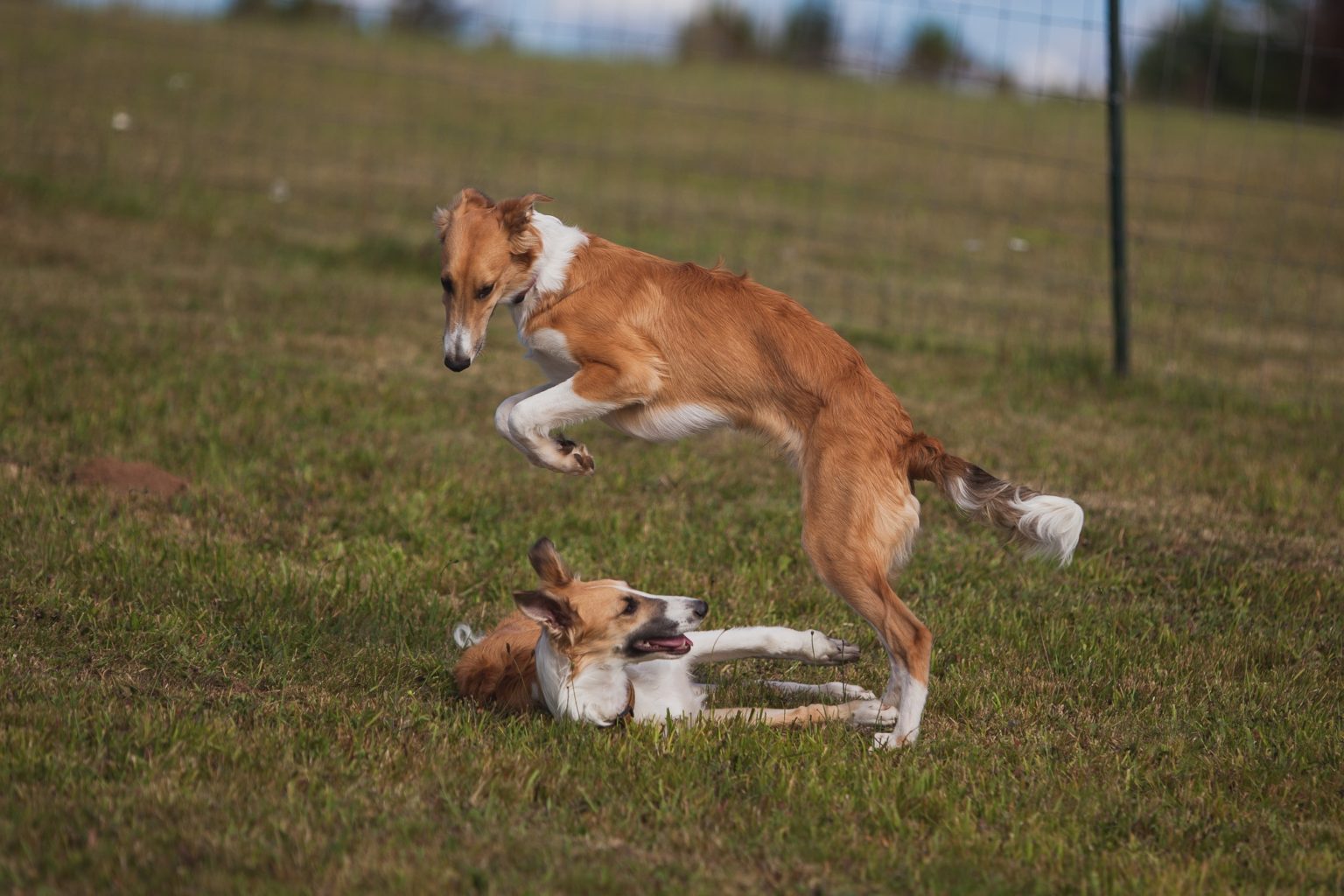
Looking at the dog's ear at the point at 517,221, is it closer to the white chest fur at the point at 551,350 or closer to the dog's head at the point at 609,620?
the white chest fur at the point at 551,350

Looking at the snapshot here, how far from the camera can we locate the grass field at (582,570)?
393 cm

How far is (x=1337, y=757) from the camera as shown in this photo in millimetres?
4641

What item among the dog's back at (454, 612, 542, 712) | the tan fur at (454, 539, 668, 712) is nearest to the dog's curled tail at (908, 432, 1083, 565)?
the tan fur at (454, 539, 668, 712)

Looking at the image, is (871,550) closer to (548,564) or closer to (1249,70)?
(548,564)

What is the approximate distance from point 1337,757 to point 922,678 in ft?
4.62

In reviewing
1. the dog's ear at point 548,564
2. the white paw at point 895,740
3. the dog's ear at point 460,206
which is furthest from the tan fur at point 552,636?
the dog's ear at point 460,206

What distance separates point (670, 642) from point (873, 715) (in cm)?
81

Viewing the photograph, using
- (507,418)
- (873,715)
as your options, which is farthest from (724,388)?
(873,715)

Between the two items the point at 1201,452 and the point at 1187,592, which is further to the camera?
the point at 1201,452

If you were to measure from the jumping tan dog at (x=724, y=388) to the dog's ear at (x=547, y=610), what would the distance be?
61 centimetres

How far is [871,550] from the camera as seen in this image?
4.66 meters

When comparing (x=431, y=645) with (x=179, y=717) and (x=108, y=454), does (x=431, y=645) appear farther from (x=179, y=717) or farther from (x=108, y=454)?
(x=108, y=454)

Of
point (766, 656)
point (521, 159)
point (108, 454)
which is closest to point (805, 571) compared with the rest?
point (766, 656)

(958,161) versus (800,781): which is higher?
(958,161)
